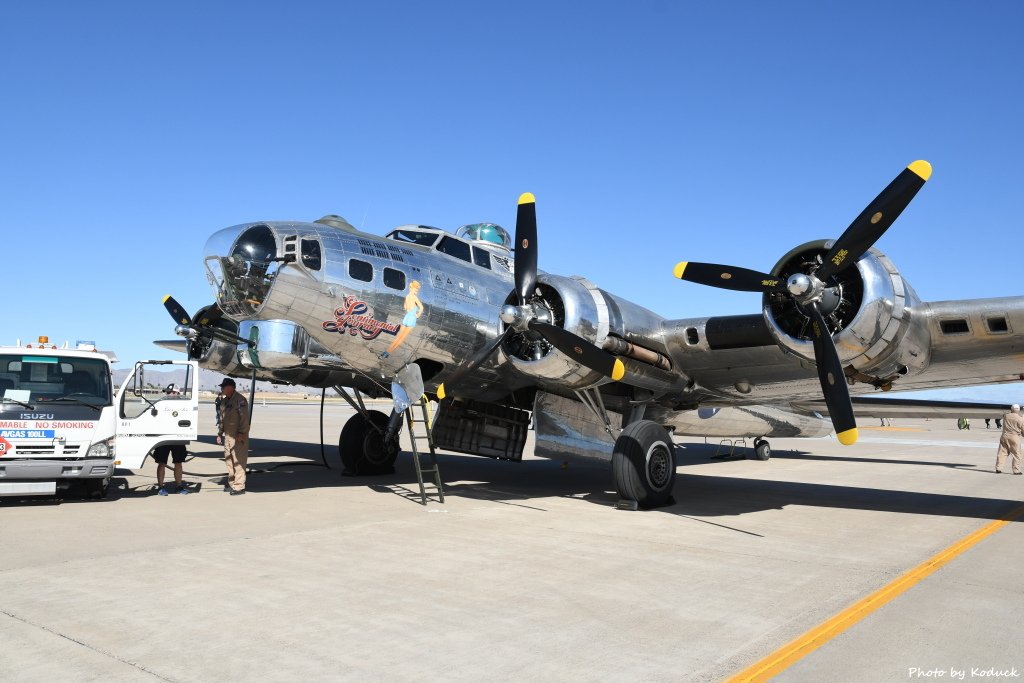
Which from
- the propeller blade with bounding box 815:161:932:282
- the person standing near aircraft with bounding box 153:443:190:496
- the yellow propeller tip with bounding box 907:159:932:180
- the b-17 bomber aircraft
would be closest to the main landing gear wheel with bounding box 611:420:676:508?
the b-17 bomber aircraft

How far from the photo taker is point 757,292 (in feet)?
30.4

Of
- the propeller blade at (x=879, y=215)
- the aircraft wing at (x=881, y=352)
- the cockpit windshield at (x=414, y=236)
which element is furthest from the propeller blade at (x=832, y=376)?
the cockpit windshield at (x=414, y=236)

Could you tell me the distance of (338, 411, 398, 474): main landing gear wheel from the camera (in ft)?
48.3

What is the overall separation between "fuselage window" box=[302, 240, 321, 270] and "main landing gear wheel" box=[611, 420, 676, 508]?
497 centimetres

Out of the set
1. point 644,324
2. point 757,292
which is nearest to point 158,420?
point 644,324

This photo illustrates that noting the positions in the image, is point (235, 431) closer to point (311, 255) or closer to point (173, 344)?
point (311, 255)

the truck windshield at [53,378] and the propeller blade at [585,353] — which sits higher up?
the propeller blade at [585,353]

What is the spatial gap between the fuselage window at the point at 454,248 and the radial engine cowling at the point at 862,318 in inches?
181

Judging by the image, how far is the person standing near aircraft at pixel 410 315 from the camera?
10250 mm

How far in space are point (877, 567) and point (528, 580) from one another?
3346 millimetres

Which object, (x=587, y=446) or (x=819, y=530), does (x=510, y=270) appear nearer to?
(x=587, y=446)

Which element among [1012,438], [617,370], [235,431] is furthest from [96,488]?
[1012,438]

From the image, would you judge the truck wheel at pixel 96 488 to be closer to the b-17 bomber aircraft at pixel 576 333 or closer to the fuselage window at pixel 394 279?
the b-17 bomber aircraft at pixel 576 333

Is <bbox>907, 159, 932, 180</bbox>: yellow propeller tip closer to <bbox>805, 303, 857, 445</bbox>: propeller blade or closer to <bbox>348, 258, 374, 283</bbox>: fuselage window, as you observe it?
<bbox>805, 303, 857, 445</bbox>: propeller blade
